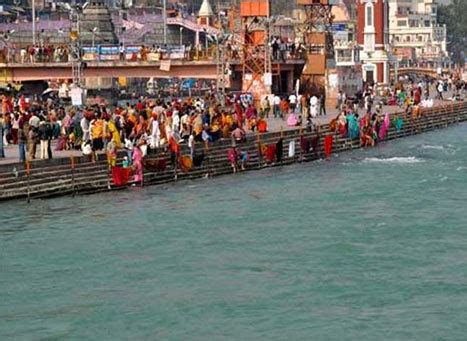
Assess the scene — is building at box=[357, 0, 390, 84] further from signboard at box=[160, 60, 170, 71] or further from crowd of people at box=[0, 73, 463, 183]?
crowd of people at box=[0, 73, 463, 183]

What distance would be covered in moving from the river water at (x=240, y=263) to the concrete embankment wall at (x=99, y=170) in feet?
1.72

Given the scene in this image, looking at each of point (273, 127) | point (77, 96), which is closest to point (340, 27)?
point (273, 127)

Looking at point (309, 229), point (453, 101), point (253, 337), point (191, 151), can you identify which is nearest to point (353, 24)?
point (453, 101)

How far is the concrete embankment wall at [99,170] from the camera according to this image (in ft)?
121

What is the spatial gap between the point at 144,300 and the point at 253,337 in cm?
314

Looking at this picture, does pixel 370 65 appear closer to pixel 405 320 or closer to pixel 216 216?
pixel 216 216

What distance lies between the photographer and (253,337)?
2322 centimetres

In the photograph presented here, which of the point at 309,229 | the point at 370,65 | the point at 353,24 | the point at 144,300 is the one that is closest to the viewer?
the point at 144,300

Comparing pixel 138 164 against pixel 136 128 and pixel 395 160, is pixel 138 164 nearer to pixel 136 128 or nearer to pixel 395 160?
pixel 136 128

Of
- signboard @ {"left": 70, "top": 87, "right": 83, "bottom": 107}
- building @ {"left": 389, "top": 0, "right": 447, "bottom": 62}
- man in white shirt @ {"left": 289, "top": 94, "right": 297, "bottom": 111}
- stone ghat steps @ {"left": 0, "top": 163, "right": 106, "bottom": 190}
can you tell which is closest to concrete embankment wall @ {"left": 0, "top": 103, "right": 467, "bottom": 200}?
stone ghat steps @ {"left": 0, "top": 163, "right": 106, "bottom": 190}

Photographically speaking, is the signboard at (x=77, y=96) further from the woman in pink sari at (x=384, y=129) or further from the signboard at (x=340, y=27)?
the signboard at (x=340, y=27)

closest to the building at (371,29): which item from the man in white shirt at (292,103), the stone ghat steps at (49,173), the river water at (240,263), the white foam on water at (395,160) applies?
the man in white shirt at (292,103)

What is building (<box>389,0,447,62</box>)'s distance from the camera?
186m

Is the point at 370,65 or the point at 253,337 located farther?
the point at 370,65
